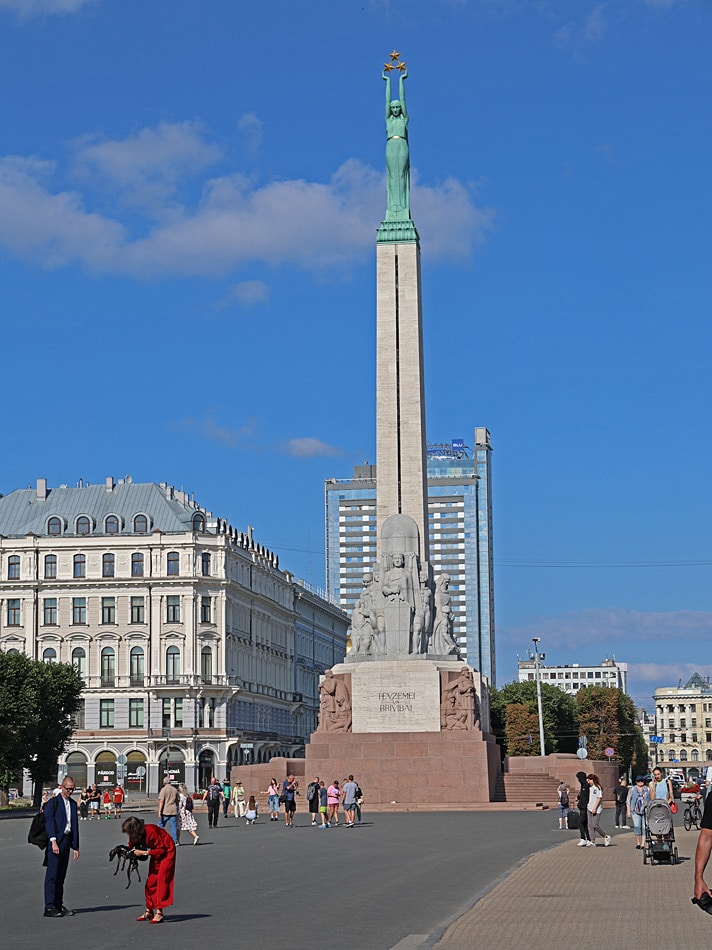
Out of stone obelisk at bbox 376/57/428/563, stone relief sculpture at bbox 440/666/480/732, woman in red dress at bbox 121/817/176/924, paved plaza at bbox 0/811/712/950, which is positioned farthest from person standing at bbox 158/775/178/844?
stone obelisk at bbox 376/57/428/563

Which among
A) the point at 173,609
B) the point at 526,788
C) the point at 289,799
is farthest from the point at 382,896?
the point at 173,609

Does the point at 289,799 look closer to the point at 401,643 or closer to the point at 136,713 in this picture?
the point at 401,643

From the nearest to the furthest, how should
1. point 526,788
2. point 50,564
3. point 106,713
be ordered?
point 526,788
point 106,713
point 50,564

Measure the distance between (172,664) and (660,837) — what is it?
246 ft

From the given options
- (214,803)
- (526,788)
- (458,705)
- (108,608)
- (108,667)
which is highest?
(108,608)

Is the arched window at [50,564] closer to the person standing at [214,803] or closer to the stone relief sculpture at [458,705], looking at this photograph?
the stone relief sculpture at [458,705]

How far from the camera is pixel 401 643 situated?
51406 millimetres

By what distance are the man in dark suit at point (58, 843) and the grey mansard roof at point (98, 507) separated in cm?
8089

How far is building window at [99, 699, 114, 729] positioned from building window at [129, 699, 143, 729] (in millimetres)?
1262

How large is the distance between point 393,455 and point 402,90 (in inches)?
650

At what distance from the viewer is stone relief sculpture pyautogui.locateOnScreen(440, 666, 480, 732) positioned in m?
49.3

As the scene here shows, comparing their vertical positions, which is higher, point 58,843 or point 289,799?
point 58,843

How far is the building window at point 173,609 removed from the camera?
97.3 m

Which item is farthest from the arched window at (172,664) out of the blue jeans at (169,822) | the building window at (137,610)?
the blue jeans at (169,822)
